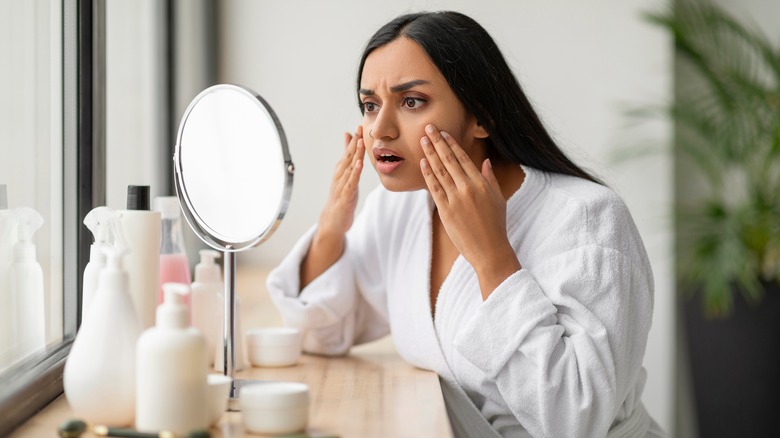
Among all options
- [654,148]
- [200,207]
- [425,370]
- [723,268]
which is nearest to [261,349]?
[425,370]

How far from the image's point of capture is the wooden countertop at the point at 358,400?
44.6 inches

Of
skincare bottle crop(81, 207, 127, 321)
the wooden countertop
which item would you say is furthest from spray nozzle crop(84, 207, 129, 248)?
the wooden countertop

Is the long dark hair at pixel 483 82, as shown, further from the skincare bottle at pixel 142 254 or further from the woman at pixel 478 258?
the skincare bottle at pixel 142 254

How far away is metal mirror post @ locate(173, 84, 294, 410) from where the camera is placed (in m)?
1.23

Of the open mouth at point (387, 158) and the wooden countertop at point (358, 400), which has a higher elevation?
the open mouth at point (387, 158)

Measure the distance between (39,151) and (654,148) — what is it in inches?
77.7

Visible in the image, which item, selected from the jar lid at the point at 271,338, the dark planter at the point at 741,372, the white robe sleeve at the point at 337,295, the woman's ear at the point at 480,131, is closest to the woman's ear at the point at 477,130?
the woman's ear at the point at 480,131

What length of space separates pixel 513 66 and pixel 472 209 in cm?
139

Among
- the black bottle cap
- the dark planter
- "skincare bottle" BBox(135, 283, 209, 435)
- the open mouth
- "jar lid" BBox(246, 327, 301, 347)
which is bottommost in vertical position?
the dark planter

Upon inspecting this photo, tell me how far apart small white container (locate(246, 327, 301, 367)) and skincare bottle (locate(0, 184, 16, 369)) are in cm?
47

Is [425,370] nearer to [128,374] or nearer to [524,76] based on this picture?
[128,374]

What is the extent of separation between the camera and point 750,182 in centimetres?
324

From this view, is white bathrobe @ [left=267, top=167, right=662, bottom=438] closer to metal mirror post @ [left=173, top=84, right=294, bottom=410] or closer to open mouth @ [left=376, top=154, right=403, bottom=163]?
open mouth @ [left=376, top=154, right=403, bottom=163]

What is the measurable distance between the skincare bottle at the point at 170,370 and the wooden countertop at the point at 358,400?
0.37 ft
